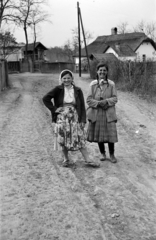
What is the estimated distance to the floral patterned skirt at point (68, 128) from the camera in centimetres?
489

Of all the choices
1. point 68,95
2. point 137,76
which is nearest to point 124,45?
point 137,76

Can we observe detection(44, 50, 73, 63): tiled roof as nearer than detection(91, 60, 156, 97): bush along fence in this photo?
No

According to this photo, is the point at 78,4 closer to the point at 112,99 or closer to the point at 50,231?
the point at 112,99

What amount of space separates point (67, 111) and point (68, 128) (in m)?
0.28

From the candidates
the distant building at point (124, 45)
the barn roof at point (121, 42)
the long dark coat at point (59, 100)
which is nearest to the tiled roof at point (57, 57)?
the barn roof at point (121, 42)

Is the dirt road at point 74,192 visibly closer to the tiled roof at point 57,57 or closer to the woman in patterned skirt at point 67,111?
the woman in patterned skirt at point 67,111

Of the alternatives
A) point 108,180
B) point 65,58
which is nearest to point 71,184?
point 108,180

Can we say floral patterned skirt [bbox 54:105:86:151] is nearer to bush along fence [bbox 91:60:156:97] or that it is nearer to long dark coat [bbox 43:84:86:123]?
long dark coat [bbox 43:84:86:123]

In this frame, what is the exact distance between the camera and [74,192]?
13.4ft

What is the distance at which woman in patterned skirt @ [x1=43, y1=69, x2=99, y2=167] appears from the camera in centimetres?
488

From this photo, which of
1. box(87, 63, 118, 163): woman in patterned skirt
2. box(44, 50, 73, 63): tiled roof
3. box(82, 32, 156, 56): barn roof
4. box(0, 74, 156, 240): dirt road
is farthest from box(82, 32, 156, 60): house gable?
box(87, 63, 118, 163): woman in patterned skirt

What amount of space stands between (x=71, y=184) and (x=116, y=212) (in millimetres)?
962

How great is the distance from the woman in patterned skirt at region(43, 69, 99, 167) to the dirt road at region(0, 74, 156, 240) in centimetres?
52

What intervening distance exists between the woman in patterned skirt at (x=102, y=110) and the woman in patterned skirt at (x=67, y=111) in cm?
29
